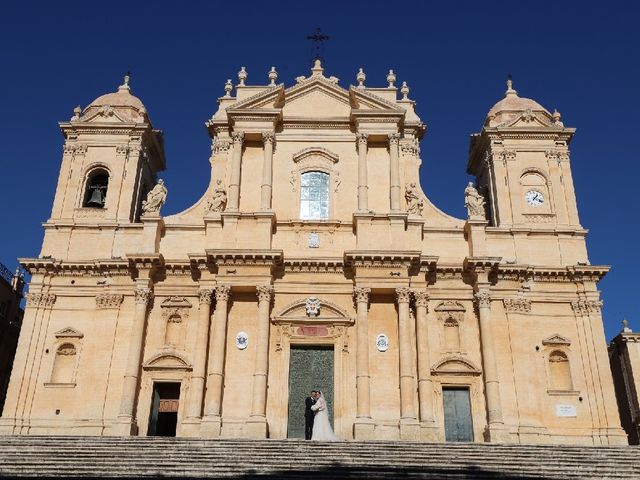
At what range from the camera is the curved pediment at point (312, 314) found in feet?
76.2

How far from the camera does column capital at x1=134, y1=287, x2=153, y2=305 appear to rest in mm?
23250

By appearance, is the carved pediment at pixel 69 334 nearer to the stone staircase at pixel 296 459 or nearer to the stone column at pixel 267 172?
the stone staircase at pixel 296 459

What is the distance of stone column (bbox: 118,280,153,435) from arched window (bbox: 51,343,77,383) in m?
2.06

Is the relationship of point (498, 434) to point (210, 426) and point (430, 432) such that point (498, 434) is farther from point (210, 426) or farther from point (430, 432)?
point (210, 426)

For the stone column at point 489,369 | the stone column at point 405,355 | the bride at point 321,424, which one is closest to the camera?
the bride at point 321,424

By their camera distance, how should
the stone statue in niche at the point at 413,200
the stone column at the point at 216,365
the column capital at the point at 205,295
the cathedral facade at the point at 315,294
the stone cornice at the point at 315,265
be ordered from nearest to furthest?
1. the stone column at the point at 216,365
2. the cathedral facade at the point at 315,294
3. the column capital at the point at 205,295
4. the stone cornice at the point at 315,265
5. the stone statue in niche at the point at 413,200

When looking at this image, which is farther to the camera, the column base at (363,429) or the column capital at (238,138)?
the column capital at (238,138)

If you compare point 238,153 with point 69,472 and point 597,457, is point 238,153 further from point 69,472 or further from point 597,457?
point 597,457

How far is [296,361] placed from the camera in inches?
908

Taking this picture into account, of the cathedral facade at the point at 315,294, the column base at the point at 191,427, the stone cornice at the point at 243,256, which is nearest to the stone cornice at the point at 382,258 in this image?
the cathedral facade at the point at 315,294

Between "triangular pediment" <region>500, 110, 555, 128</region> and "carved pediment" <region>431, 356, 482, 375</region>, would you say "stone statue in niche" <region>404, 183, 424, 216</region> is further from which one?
"carved pediment" <region>431, 356, 482, 375</region>

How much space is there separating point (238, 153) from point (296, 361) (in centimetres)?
789

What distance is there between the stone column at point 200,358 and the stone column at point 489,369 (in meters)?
8.96

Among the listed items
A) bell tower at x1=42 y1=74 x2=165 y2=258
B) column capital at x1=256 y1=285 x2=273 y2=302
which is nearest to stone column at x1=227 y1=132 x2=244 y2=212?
column capital at x1=256 y1=285 x2=273 y2=302
